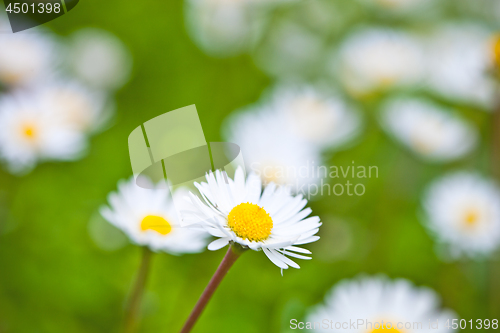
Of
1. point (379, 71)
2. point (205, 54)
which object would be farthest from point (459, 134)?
point (205, 54)

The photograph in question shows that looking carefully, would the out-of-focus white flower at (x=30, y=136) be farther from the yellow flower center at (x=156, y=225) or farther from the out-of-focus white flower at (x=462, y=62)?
the out-of-focus white flower at (x=462, y=62)

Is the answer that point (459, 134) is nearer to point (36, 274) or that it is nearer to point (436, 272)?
point (436, 272)

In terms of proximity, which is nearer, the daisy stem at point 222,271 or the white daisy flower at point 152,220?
the daisy stem at point 222,271

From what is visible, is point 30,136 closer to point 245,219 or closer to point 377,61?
point 245,219

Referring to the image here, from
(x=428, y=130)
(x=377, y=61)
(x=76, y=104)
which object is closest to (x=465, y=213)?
(x=428, y=130)

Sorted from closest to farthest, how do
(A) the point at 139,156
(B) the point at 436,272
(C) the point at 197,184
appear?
(C) the point at 197,184 → (A) the point at 139,156 → (B) the point at 436,272

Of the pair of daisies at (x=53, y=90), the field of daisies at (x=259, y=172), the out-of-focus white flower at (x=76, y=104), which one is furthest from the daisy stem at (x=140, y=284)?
the out-of-focus white flower at (x=76, y=104)
